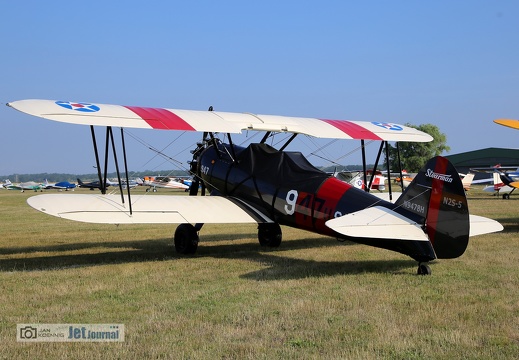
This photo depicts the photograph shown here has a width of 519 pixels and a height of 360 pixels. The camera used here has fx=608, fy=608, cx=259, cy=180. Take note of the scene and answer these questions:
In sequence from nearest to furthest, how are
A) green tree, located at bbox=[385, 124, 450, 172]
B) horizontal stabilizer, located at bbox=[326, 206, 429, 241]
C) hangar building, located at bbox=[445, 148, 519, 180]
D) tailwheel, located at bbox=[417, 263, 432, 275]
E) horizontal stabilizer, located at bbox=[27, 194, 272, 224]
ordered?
1. horizontal stabilizer, located at bbox=[326, 206, 429, 241]
2. tailwheel, located at bbox=[417, 263, 432, 275]
3. horizontal stabilizer, located at bbox=[27, 194, 272, 224]
4. hangar building, located at bbox=[445, 148, 519, 180]
5. green tree, located at bbox=[385, 124, 450, 172]

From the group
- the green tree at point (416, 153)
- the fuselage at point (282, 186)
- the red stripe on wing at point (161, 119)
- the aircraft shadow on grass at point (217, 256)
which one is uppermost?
the red stripe on wing at point (161, 119)

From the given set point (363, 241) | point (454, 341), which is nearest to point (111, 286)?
point (363, 241)

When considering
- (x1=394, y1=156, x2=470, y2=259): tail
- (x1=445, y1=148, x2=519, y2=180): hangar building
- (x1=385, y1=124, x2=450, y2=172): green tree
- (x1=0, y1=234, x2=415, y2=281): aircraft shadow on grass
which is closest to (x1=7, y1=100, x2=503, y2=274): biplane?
(x1=394, y1=156, x2=470, y2=259): tail

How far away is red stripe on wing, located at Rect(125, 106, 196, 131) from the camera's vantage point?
8.93 metres

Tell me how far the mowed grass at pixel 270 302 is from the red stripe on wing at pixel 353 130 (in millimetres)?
2095

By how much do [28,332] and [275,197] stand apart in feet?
18.0

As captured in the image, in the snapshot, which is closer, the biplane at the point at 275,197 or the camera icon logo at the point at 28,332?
the camera icon logo at the point at 28,332

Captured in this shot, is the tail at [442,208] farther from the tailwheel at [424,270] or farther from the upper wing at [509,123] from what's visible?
the upper wing at [509,123]

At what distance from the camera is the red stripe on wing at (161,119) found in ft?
29.3

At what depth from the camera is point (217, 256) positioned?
395 inches

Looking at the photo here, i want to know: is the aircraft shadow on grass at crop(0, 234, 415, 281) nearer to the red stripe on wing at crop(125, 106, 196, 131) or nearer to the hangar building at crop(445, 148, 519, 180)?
the red stripe on wing at crop(125, 106, 196, 131)

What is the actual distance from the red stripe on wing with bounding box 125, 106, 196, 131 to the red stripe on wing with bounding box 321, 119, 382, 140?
11.2 ft

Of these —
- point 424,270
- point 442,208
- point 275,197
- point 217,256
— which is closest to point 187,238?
point 217,256

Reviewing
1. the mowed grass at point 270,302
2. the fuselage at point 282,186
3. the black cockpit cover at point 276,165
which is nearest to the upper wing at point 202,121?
the black cockpit cover at point 276,165
